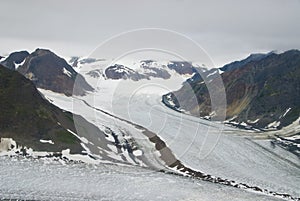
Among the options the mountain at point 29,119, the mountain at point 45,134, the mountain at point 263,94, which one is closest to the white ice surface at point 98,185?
the mountain at point 45,134

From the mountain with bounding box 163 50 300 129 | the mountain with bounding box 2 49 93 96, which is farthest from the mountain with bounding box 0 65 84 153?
the mountain with bounding box 2 49 93 96

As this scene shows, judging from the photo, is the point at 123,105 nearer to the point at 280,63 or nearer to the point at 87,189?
the point at 280,63

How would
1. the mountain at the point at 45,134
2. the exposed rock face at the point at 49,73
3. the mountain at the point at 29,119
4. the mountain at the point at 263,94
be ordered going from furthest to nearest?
1. the exposed rock face at the point at 49,73
2. the mountain at the point at 263,94
3. the mountain at the point at 29,119
4. the mountain at the point at 45,134

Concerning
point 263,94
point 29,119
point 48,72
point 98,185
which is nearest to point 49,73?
point 48,72

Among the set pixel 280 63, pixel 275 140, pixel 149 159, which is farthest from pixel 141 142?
pixel 280 63

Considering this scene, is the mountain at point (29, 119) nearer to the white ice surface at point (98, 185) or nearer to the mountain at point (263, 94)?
the white ice surface at point (98, 185)
